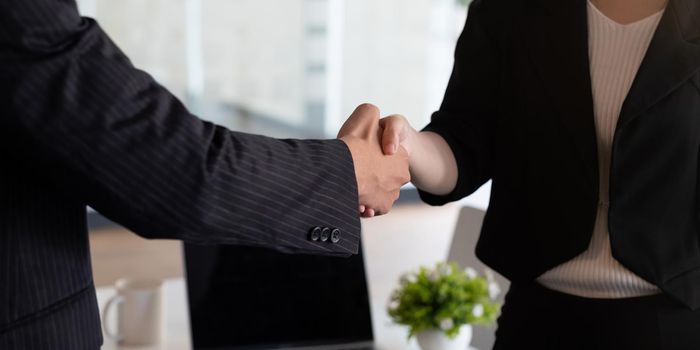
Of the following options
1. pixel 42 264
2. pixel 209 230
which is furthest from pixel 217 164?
pixel 42 264

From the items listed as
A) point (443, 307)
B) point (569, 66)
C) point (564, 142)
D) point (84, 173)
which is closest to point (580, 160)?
point (564, 142)

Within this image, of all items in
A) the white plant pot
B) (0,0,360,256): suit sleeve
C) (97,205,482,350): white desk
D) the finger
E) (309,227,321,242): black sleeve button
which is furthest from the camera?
(97,205,482,350): white desk

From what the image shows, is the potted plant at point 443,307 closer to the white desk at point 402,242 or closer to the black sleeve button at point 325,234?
the black sleeve button at point 325,234

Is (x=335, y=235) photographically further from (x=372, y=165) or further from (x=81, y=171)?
(x=81, y=171)

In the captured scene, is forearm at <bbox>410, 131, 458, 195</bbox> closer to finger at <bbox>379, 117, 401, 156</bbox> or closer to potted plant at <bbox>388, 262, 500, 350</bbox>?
finger at <bbox>379, 117, 401, 156</bbox>

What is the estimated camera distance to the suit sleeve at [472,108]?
155cm

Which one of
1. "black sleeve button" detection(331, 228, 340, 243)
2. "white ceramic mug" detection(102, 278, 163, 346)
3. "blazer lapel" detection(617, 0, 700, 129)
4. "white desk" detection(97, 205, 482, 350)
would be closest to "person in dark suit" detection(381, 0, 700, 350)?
→ "blazer lapel" detection(617, 0, 700, 129)

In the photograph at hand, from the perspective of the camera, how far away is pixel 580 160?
144 cm

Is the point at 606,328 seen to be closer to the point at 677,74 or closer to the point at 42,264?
the point at 677,74

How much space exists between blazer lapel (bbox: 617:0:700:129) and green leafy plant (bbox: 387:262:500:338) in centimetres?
69

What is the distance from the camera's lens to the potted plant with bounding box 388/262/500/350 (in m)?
1.96

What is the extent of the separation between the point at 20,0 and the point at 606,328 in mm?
960

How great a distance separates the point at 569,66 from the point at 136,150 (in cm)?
72

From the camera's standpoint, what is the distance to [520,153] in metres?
1.50
